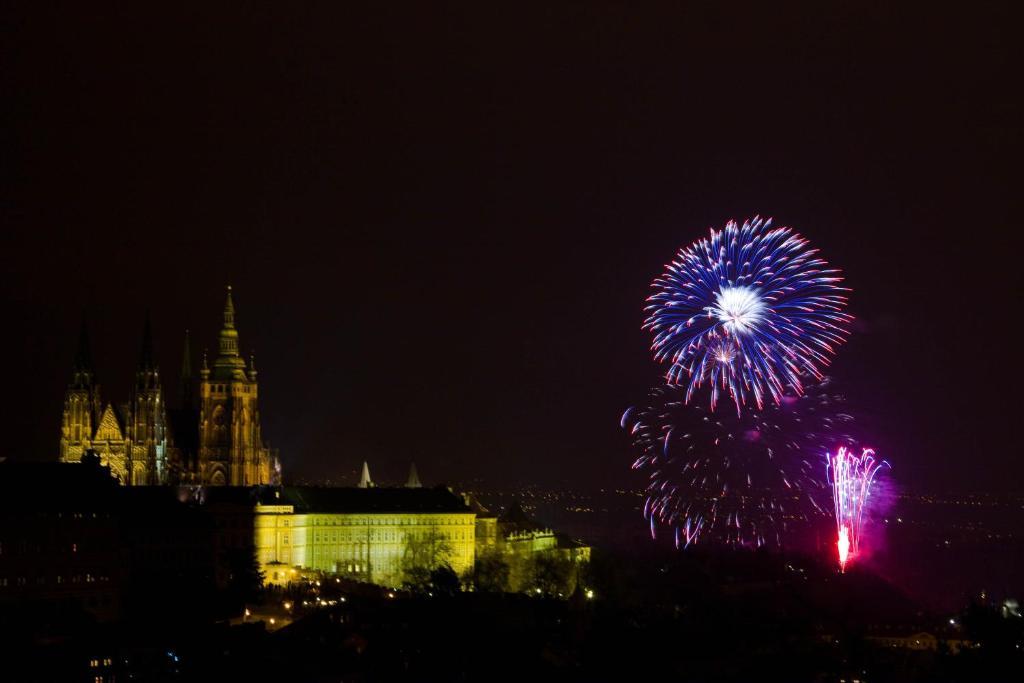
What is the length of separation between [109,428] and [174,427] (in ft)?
20.7

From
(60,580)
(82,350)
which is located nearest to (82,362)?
(82,350)

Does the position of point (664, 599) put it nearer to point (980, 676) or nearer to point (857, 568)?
point (857, 568)

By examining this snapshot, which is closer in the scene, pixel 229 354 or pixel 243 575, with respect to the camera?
pixel 243 575

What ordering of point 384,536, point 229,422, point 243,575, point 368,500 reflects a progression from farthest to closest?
point 229,422 → point 368,500 → point 384,536 → point 243,575

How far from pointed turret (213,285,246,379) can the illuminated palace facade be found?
9 centimetres

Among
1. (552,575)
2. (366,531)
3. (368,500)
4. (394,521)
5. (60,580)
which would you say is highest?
(368,500)

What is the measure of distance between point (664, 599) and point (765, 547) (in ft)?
152

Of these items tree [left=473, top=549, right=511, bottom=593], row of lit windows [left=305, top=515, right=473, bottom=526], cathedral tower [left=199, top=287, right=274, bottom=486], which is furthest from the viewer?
cathedral tower [left=199, top=287, right=274, bottom=486]

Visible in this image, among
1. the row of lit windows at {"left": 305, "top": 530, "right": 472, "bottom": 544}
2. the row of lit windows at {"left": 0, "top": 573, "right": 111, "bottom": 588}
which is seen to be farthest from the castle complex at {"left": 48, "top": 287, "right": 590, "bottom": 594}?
the row of lit windows at {"left": 0, "top": 573, "right": 111, "bottom": 588}

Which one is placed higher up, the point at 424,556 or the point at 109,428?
the point at 109,428

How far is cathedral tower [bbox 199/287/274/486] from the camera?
15062cm

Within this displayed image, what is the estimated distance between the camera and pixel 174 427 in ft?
516

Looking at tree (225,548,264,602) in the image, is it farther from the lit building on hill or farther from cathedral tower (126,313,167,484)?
cathedral tower (126,313,167,484)

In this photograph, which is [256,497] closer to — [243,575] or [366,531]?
[366,531]
